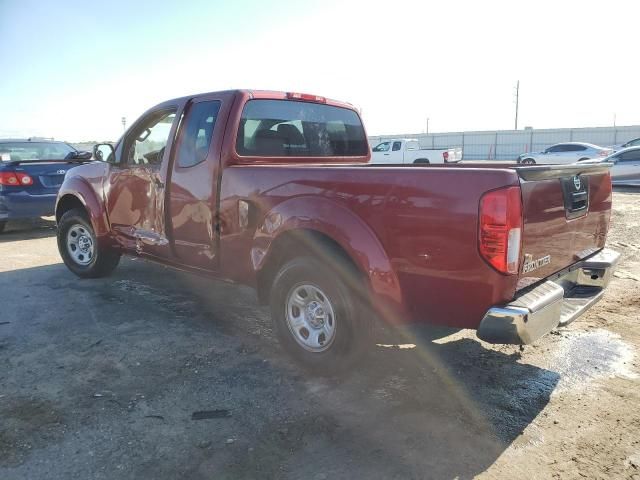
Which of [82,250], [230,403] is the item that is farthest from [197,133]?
[82,250]

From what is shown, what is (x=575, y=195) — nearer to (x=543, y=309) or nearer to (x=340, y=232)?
(x=543, y=309)

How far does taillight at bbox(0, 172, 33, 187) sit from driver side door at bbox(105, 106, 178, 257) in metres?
4.09

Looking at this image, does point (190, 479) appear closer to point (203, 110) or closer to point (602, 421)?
point (602, 421)

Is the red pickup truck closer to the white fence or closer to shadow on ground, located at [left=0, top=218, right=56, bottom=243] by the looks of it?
shadow on ground, located at [left=0, top=218, right=56, bottom=243]

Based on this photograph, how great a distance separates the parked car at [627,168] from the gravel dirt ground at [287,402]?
489 inches

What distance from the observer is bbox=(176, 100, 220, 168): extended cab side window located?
425cm

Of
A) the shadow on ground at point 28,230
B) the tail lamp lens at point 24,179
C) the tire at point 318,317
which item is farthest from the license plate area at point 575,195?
the shadow on ground at point 28,230

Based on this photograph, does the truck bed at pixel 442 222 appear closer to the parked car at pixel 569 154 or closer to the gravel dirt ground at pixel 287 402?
the gravel dirt ground at pixel 287 402

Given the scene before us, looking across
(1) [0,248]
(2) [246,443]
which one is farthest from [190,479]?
(1) [0,248]

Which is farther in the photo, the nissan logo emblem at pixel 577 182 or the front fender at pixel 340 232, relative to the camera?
the nissan logo emblem at pixel 577 182

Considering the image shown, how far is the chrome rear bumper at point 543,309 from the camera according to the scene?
2680mm

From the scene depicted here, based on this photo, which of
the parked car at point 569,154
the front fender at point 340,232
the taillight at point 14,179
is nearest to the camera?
the front fender at point 340,232

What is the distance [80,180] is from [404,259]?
14.1 feet

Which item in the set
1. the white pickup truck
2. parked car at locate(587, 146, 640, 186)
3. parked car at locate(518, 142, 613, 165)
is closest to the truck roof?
parked car at locate(587, 146, 640, 186)
